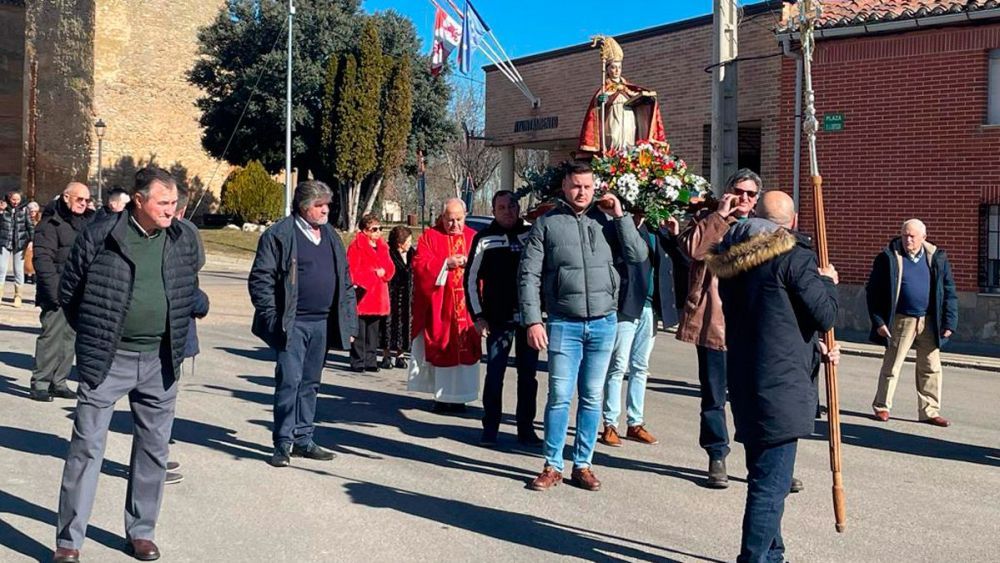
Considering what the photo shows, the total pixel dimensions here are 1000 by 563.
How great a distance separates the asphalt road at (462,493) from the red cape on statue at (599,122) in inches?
97.3

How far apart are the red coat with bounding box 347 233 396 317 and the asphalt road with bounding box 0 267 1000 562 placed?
6.52ft

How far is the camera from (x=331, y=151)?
39.0 metres

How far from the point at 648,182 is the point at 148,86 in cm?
4506

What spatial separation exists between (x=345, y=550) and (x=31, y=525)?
179cm

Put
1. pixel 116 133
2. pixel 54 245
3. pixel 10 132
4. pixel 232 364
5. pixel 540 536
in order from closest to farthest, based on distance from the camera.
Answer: pixel 540 536 < pixel 54 245 < pixel 232 364 < pixel 116 133 < pixel 10 132

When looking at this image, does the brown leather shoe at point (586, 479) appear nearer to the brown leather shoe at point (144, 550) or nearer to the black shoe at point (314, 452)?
the black shoe at point (314, 452)

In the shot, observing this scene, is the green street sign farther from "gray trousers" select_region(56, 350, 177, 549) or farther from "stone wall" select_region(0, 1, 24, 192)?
"stone wall" select_region(0, 1, 24, 192)

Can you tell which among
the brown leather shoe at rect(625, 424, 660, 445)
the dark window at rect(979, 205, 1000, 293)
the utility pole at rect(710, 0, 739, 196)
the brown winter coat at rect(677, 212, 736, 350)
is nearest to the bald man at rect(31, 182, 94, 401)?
the brown leather shoe at rect(625, 424, 660, 445)

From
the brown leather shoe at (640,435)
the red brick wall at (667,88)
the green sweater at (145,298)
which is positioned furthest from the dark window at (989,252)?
the green sweater at (145,298)

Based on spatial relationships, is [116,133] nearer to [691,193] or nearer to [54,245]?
[54,245]

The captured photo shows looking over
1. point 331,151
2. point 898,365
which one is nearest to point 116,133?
point 331,151

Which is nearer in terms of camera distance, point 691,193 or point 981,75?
point 691,193

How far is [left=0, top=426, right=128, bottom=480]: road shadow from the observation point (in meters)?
7.30

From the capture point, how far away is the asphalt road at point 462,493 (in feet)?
18.5
